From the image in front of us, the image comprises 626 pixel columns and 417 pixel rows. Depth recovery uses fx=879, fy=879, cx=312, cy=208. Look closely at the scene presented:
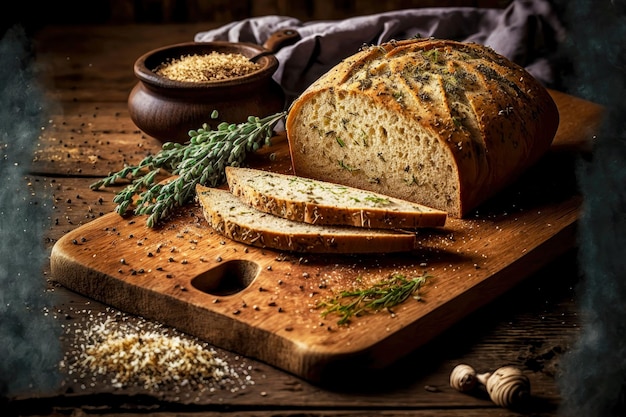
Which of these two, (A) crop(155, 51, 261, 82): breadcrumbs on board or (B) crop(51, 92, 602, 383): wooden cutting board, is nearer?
(B) crop(51, 92, 602, 383): wooden cutting board

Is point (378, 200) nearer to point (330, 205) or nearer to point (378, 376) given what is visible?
point (330, 205)

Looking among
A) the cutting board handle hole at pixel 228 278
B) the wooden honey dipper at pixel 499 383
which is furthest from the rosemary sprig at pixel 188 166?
the wooden honey dipper at pixel 499 383

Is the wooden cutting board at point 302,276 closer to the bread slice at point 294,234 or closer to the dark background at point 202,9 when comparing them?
the bread slice at point 294,234

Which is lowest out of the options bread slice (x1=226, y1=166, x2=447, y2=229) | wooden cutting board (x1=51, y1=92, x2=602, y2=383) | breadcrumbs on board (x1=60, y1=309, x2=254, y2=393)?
breadcrumbs on board (x1=60, y1=309, x2=254, y2=393)

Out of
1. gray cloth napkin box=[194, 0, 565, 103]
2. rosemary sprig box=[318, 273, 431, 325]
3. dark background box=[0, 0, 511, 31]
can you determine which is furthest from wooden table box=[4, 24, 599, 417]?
dark background box=[0, 0, 511, 31]

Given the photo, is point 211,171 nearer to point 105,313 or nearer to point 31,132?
point 105,313

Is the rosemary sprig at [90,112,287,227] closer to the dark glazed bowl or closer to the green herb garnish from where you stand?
the dark glazed bowl

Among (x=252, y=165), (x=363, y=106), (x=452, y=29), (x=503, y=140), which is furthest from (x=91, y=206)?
(x=452, y=29)
